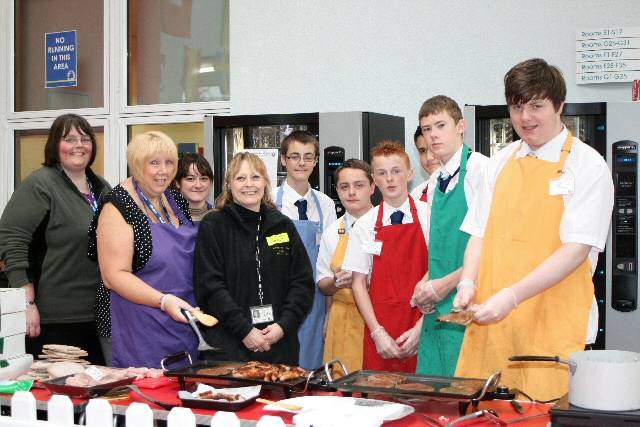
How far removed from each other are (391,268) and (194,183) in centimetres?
113

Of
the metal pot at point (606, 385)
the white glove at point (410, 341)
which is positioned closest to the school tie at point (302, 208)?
the white glove at point (410, 341)

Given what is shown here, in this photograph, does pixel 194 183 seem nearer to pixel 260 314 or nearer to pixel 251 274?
pixel 251 274

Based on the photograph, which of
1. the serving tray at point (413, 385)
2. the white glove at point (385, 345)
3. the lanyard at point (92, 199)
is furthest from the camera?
the lanyard at point (92, 199)

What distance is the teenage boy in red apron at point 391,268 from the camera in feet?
10.7

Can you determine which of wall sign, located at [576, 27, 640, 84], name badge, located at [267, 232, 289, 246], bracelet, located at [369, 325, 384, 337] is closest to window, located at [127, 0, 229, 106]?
wall sign, located at [576, 27, 640, 84]

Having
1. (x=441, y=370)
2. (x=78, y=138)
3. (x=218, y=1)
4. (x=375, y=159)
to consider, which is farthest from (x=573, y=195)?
(x=218, y=1)

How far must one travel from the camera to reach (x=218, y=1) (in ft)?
18.5

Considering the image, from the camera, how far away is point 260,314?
2.99 meters

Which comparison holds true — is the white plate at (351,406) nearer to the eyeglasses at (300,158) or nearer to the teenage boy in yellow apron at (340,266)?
the teenage boy in yellow apron at (340,266)

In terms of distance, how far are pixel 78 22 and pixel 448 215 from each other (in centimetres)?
431

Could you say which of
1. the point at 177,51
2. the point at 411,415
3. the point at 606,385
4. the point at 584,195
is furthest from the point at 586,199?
the point at 177,51

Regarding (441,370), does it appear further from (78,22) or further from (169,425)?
(78,22)

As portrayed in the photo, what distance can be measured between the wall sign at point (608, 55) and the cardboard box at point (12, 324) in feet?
11.0

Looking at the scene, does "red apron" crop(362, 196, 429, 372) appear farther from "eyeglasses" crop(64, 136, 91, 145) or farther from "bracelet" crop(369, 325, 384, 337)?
"eyeglasses" crop(64, 136, 91, 145)
